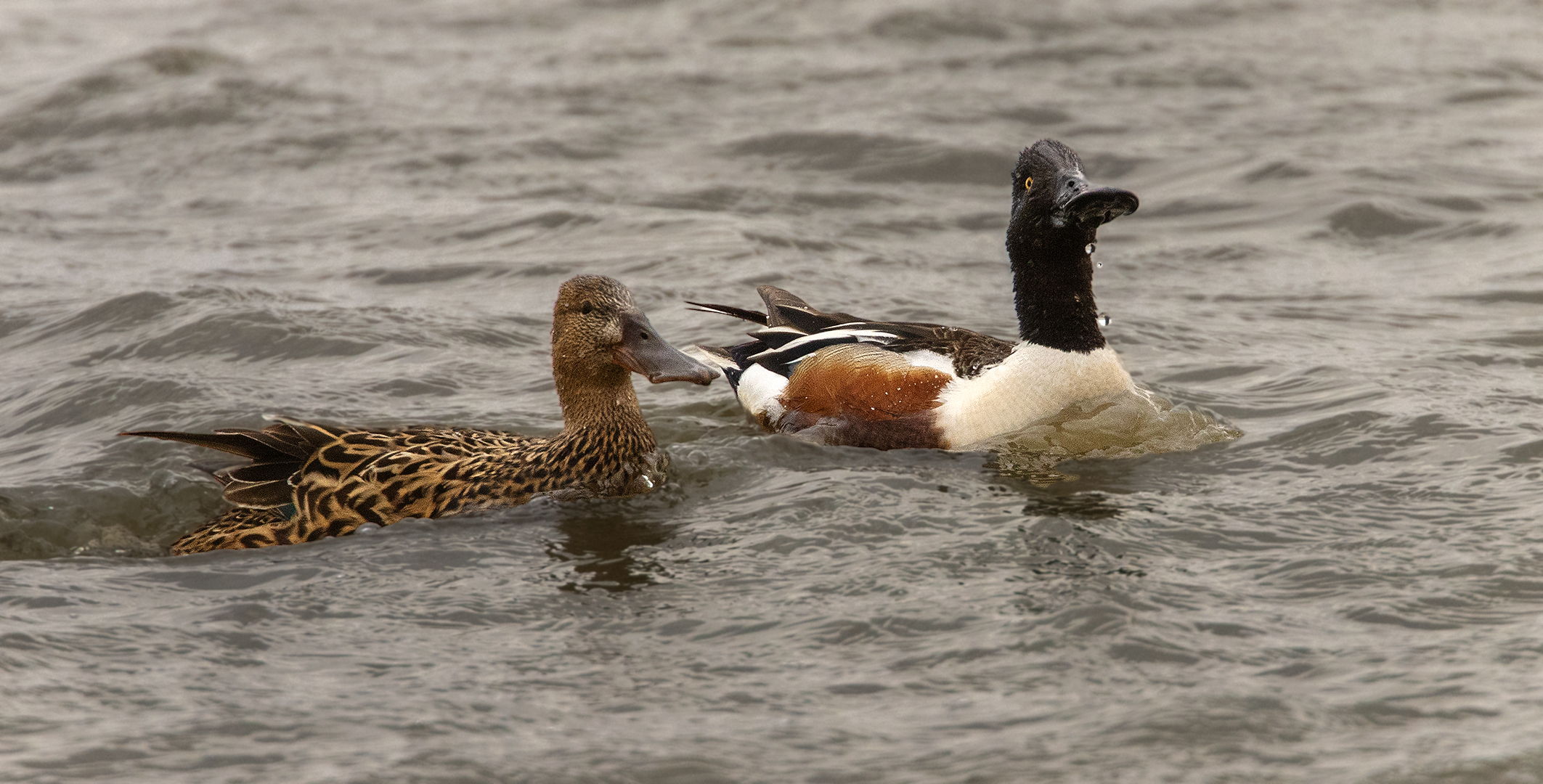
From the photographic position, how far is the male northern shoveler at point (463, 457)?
6.93m

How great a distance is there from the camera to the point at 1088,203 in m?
7.47

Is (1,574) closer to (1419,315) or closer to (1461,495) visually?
(1461,495)

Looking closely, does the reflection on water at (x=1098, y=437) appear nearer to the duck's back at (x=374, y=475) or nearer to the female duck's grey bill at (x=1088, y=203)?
the female duck's grey bill at (x=1088, y=203)

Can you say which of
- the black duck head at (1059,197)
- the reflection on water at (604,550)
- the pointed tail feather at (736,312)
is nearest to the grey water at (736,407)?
the reflection on water at (604,550)

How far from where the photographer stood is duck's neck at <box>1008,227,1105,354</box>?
7.89m

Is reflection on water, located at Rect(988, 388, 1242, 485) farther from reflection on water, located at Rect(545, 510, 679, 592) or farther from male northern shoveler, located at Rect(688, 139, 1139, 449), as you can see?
reflection on water, located at Rect(545, 510, 679, 592)

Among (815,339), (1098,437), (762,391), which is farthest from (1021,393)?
(762,391)

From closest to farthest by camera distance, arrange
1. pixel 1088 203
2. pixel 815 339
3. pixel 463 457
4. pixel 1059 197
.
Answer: pixel 463 457
pixel 1088 203
pixel 1059 197
pixel 815 339

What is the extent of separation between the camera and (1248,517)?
22.5ft

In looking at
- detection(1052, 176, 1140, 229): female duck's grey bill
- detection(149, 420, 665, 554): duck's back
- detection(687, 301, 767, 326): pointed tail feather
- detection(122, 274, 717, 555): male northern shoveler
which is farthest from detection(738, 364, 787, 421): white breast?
detection(1052, 176, 1140, 229): female duck's grey bill

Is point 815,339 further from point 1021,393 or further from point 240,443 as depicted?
point 240,443

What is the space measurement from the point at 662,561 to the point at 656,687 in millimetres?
1214

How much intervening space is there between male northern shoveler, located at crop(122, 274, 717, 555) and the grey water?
17 cm

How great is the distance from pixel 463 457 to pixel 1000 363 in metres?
2.72
